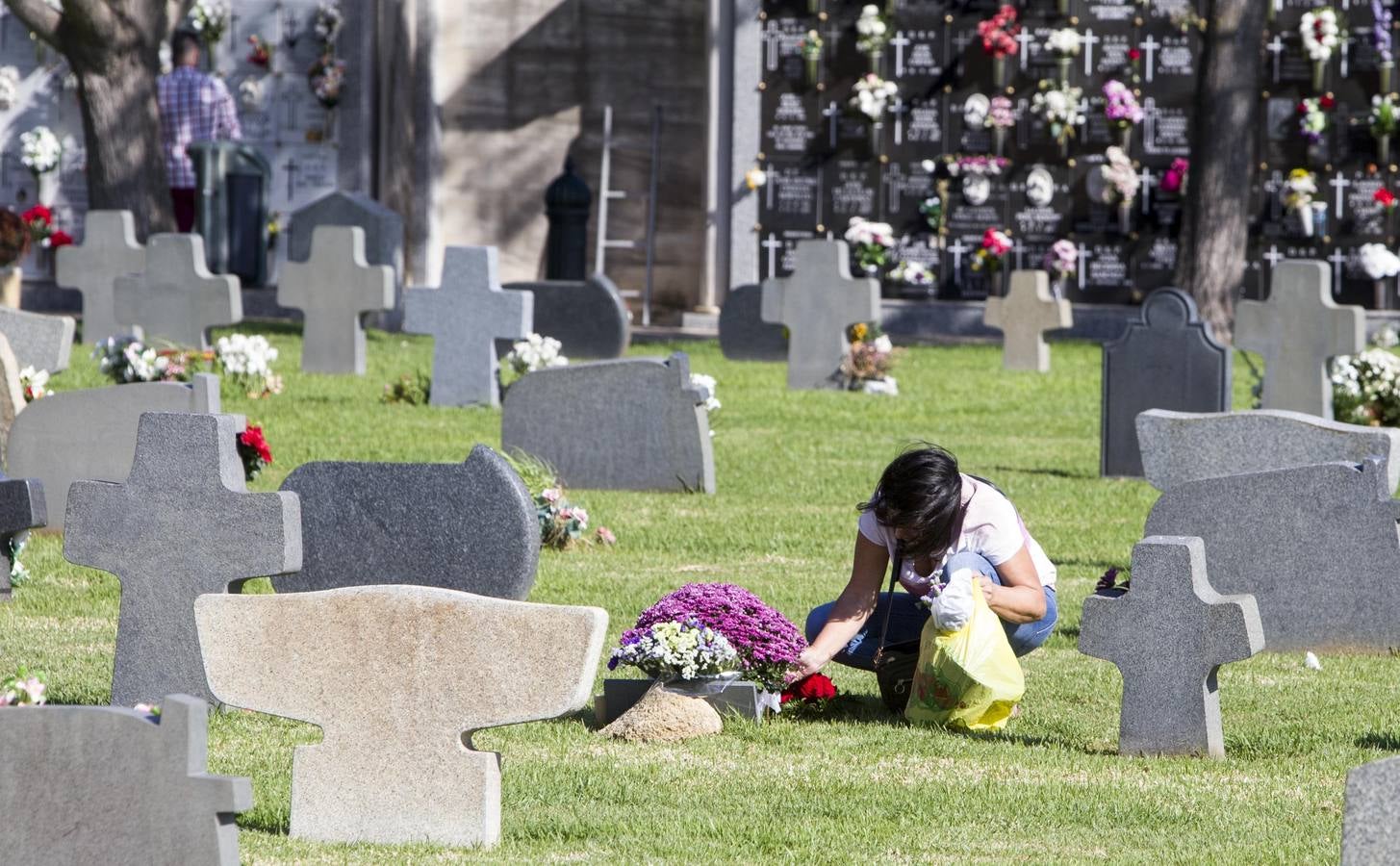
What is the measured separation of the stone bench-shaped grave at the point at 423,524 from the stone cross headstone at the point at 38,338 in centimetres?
541

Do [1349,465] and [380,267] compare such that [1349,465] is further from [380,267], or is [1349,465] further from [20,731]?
[380,267]

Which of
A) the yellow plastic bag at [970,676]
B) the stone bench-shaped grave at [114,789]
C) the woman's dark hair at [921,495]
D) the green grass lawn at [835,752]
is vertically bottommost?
the green grass lawn at [835,752]

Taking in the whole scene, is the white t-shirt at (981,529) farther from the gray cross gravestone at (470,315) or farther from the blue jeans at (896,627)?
the gray cross gravestone at (470,315)

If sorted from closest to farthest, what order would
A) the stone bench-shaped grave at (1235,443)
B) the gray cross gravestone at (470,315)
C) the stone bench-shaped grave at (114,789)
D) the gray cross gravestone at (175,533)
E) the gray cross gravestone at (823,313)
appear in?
the stone bench-shaped grave at (114,789)
the gray cross gravestone at (175,533)
the stone bench-shaped grave at (1235,443)
the gray cross gravestone at (470,315)
the gray cross gravestone at (823,313)

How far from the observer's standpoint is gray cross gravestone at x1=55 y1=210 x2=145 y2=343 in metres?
18.2

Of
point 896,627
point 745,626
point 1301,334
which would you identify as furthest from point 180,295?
point 745,626

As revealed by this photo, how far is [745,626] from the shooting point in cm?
640

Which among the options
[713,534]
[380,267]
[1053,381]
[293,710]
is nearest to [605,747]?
[293,710]

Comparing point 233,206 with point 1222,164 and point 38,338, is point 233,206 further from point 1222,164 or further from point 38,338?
point 38,338

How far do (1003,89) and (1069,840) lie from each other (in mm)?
18343

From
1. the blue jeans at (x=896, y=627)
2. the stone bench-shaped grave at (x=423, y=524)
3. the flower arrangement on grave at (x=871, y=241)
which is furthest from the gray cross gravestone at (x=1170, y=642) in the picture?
the flower arrangement on grave at (x=871, y=241)

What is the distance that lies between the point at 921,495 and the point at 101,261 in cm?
1335

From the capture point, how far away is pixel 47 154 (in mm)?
22766

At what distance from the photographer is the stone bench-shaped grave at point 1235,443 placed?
27.4ft
